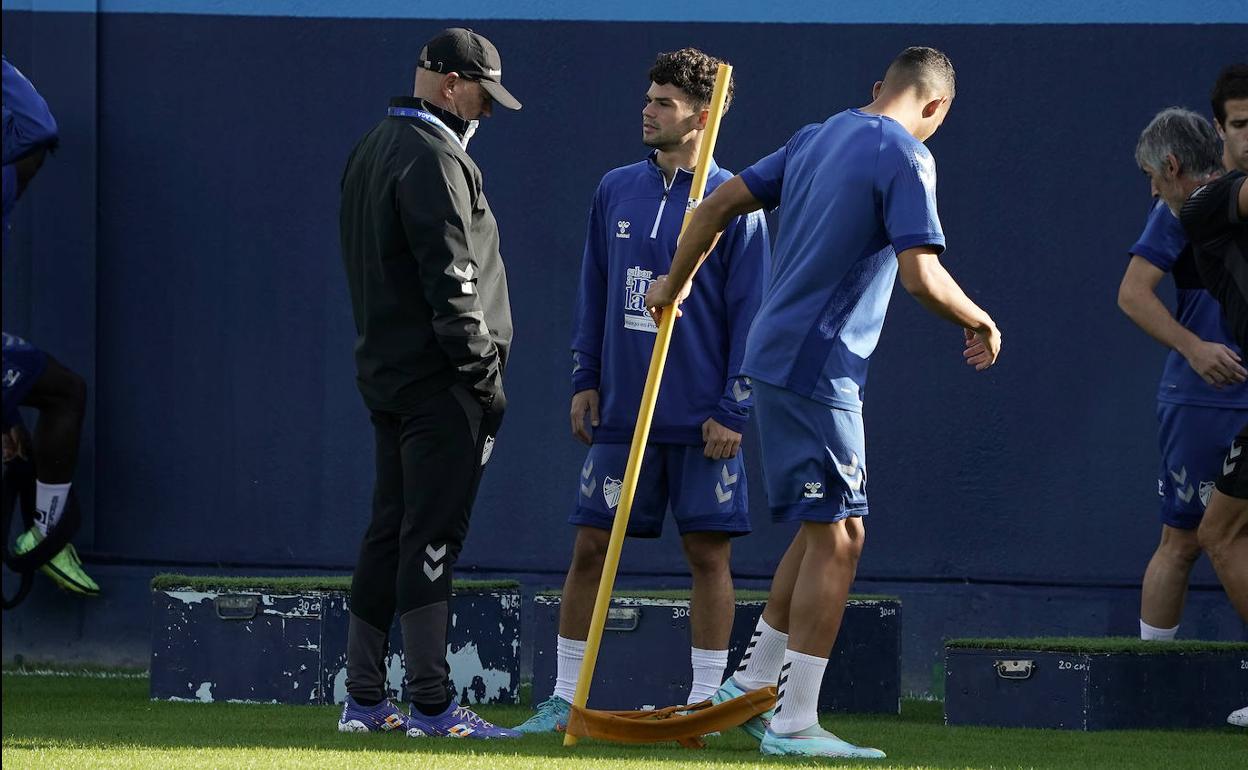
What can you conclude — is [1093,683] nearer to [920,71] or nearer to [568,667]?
[568,667]

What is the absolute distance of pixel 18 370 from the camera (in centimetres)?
624

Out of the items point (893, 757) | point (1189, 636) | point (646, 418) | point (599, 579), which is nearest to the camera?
point (893, 757)

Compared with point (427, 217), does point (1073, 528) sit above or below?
below

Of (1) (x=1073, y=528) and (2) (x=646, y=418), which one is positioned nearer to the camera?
(2) (x=646, y=418)

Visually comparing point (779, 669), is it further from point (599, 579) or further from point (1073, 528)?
point (1073, 528)

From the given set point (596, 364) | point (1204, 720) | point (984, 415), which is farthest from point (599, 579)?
point (984, 415)

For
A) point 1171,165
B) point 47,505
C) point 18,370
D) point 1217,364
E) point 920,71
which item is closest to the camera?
point 920,71

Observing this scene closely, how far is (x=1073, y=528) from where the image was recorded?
627 cm

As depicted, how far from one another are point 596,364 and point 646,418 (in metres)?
0.61

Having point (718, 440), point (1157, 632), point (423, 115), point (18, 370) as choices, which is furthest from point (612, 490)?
point (18, 370)

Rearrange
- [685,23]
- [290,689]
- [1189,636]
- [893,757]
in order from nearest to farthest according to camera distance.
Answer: [893,757] < [290,689] < [1189,636] < [685,23]

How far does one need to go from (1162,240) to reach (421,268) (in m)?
2.55

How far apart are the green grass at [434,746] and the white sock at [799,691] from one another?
0.42ft

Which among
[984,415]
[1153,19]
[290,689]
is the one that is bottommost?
[290,689]
